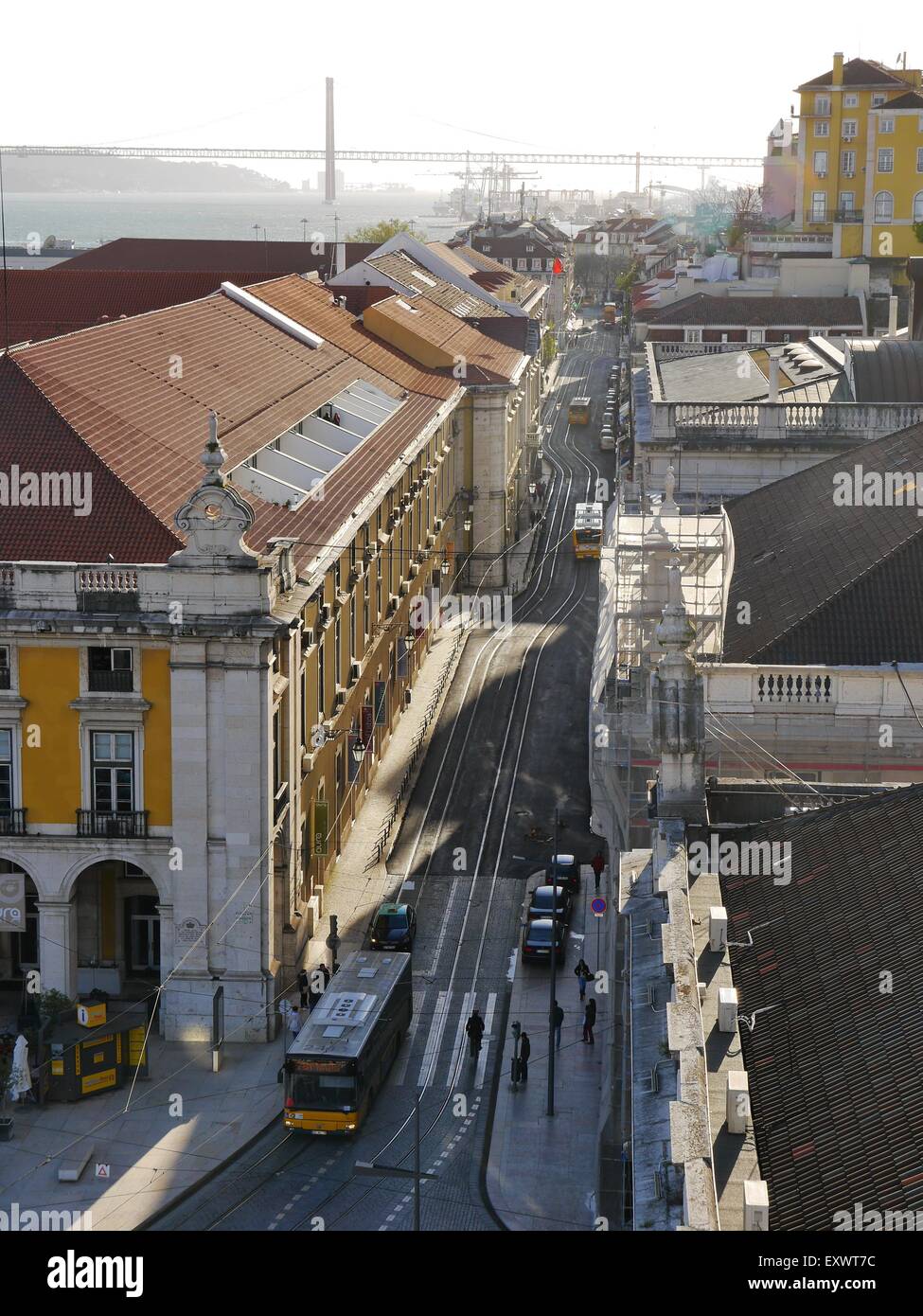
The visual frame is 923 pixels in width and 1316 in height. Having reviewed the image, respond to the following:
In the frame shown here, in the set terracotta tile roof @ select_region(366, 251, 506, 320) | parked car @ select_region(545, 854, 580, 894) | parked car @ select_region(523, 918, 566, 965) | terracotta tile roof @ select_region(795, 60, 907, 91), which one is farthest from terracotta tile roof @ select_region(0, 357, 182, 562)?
terracotta tile roof @ select_region(795, 60, 907, 91)

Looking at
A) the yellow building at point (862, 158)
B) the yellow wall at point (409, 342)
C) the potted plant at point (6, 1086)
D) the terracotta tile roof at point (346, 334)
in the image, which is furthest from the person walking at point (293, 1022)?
the yellow building at point (862, 158)

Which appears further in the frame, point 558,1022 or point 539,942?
point 539,942

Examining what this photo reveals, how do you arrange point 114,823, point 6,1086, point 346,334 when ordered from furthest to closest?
point 346,334 → point 114,823 → point 6,1086

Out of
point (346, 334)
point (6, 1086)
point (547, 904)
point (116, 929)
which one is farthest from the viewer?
point (346, 334)

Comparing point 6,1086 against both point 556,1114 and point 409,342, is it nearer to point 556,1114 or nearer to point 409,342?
point 556,1114

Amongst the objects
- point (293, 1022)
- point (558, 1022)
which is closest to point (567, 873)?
point (558, 1022)

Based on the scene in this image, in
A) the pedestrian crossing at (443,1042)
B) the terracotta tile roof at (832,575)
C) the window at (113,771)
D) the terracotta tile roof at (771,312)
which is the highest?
the terracotta tile roof at (771,312)

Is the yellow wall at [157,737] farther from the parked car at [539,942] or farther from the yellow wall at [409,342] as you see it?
the yellow wall at [409,342]
